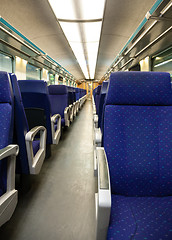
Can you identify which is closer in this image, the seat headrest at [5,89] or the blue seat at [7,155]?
the blue seat at [7,155]

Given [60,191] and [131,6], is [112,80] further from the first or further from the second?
[131,6]

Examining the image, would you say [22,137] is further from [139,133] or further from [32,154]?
[139,133]

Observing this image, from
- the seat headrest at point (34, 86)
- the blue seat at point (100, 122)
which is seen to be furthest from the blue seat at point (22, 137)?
the seat headrest at point (34, 86)

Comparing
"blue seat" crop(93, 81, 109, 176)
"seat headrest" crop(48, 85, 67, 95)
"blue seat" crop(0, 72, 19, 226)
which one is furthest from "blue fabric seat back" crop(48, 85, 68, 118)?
"blue seat" crop(0, 72, 19, 226)

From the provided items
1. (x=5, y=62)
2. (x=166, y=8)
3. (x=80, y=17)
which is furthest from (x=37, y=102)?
(x=5, y=62)

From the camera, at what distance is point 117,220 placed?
0.79 meters

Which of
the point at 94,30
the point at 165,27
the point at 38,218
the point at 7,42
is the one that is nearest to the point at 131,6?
the point at 165,27

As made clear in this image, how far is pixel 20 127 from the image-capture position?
1377mm

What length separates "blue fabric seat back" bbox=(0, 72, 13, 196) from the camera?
1.08 meters

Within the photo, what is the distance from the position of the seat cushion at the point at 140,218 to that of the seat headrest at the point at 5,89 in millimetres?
1048

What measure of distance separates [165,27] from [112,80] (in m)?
3.12

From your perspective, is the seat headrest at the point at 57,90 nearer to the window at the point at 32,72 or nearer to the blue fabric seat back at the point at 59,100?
the blue fabric seat back at the point at 59,100

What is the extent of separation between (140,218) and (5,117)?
110 centimetres

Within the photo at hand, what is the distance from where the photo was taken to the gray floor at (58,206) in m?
1.20
